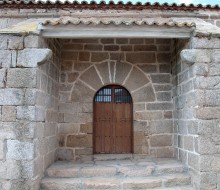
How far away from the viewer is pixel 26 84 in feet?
13.2

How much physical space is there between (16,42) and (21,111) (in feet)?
3.64

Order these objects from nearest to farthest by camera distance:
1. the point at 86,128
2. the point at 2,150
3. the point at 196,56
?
the point at 2,150 < the point at 196,56 < the point at 86,128

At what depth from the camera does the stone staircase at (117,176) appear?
14.0 feet

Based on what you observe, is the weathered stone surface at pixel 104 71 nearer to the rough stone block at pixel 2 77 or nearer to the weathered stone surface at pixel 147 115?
the weathered stone surface at pixel 147 115

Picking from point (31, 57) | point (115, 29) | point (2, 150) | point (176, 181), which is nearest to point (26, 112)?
point (2, 150)

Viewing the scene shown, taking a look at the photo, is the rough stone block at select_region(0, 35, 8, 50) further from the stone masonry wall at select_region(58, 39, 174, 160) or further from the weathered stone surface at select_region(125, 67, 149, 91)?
the weathered stone surface at select_region(125, 67, 149, 91)

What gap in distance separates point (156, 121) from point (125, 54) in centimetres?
165

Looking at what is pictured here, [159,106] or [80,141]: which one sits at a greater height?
[159,106]

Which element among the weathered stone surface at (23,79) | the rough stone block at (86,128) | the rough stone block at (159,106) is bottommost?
the rough stone block at (86,128)

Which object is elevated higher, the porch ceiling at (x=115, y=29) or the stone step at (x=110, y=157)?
the porch ceiling at (x=115, y=29)

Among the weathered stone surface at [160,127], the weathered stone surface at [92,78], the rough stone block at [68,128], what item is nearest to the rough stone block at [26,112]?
the rough stone block at [68,128]

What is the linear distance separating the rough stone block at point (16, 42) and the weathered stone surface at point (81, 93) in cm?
185

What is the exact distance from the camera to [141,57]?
19.2 feet

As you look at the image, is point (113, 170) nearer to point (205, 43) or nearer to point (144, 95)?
point (144, 95)
